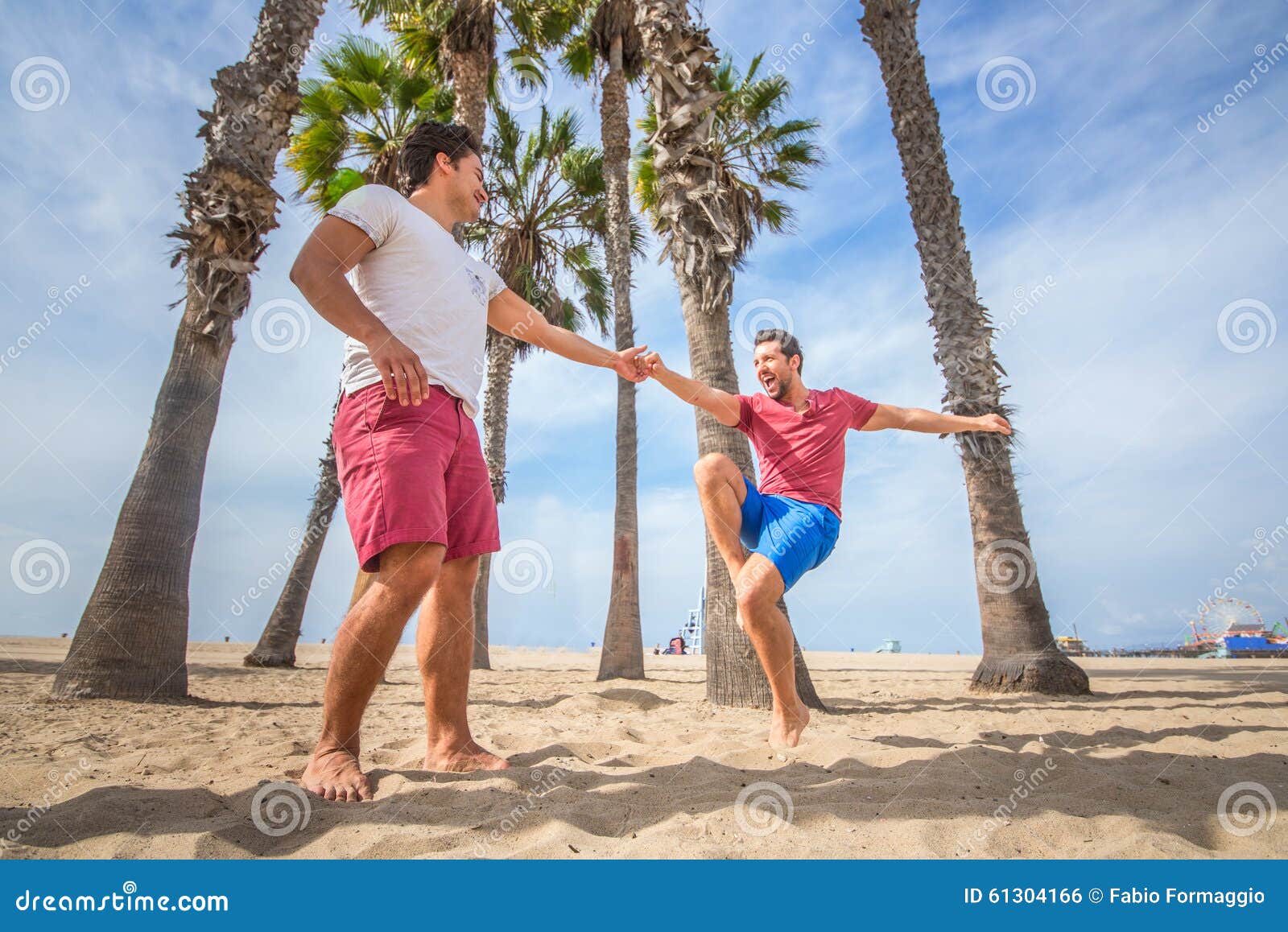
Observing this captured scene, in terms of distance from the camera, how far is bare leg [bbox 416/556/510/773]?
8.31ft

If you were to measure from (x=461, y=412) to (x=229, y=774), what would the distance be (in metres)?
1.51

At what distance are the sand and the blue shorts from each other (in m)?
0.80

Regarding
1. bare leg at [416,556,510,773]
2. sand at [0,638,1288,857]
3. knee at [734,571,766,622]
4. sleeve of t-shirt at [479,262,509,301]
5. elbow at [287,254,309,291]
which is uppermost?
sleeve of t-shirt at [479,262,509,301]

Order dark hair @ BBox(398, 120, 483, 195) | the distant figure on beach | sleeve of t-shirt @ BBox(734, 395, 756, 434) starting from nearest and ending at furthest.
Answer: dark hair @ BBox(398, 120, 483, 195) → the distant figure on beach → sleeve of t-shirt @ BBox(734, 395, 756, 434)

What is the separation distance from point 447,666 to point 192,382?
4214mm

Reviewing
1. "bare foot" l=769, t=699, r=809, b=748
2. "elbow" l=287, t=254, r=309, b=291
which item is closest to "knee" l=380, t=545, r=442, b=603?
"elbow" l=287, t=254, r=309, b=291

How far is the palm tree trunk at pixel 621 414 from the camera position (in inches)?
379

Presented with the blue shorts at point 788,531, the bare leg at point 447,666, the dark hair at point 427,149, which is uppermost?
the dark hair at point 427,149

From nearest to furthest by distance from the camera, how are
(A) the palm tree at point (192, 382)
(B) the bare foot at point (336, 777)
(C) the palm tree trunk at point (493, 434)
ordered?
(B) the bare foot at point (336, 777) < (A) the palm tree at point (192, 382) < (C) the palm tree trunk at point (493, 434)

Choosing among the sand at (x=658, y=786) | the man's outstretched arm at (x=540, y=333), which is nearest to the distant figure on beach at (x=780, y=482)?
the man's outstretched arm at (x=540, y=333)

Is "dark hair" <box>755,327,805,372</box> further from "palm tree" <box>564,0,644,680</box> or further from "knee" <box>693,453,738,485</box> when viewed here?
"palm tree" <box>564,0,644,680</box>

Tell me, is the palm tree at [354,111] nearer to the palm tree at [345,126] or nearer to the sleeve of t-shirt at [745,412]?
the palm tree at [345,126]

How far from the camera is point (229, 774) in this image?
242 cm

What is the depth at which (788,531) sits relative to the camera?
10.1 feet
